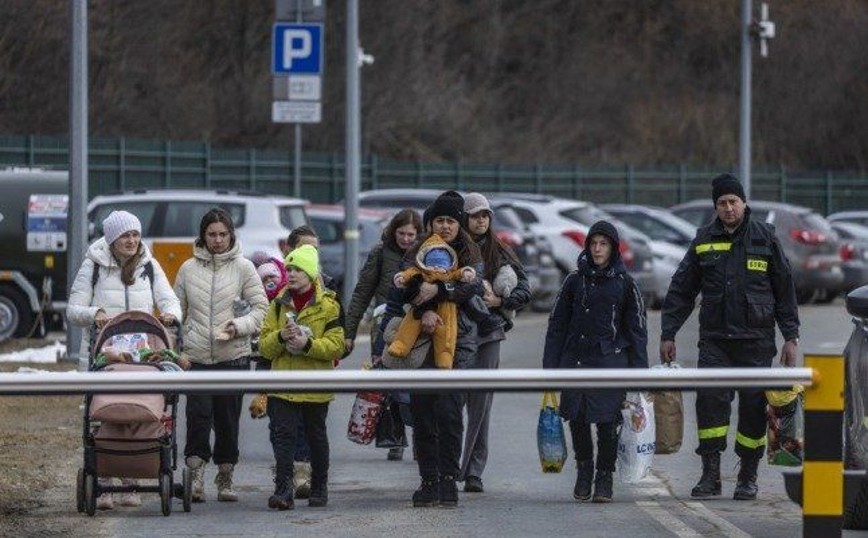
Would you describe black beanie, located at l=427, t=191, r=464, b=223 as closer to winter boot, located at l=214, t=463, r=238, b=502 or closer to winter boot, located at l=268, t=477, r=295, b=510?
winter boot, located at l=268, t=477, r=295, b=510

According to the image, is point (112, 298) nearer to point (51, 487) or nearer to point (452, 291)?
point (51, 487)

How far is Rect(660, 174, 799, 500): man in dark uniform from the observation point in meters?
12.2

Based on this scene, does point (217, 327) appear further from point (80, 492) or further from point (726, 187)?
point (726, 187)

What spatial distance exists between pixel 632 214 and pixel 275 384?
28.5m

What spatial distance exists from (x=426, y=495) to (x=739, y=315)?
1.95 m

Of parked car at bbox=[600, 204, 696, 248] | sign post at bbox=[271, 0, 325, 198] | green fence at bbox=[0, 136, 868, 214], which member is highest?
sign post at bbox=[271, 0, 325, 198]

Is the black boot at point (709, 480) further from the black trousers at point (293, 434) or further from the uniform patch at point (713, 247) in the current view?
the black trousers at point (293, 434)

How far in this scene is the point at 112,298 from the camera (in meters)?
12.4

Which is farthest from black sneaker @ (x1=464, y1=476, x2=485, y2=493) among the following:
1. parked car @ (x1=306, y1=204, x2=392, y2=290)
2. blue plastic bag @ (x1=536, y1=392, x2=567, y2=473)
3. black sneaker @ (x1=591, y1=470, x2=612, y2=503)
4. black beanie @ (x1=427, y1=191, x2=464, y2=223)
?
parked car @ (x1=306, y1=204, x2=392, y2=290)

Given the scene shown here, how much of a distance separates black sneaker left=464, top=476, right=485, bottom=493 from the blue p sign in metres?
13.8

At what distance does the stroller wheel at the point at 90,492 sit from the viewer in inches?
445

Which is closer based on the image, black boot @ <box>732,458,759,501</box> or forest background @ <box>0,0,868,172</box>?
black boot @ <box>732,458,759,501</box>

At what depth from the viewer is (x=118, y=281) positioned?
12461mm

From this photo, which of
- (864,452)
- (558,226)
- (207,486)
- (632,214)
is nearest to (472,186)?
(632,214)
